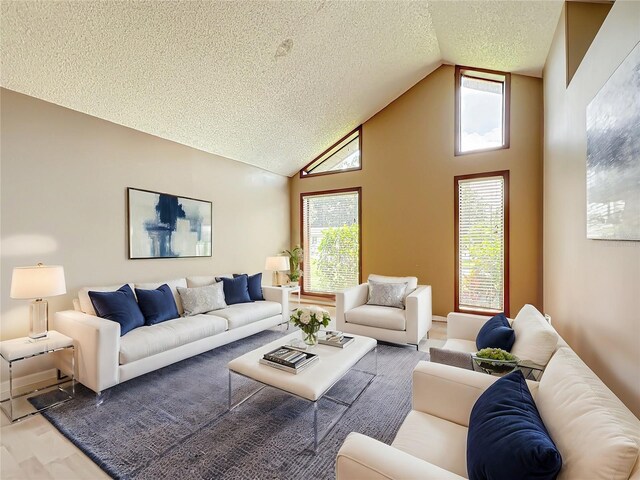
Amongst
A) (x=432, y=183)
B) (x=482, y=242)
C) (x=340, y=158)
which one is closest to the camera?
(x=482, y=242)

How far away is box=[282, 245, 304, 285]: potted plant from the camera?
5.93 metres

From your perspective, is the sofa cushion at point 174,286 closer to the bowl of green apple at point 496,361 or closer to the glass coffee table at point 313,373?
the glass coffee table at point 313,373

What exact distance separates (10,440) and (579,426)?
324 cm

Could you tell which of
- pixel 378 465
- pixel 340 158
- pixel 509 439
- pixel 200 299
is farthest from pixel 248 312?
pixel 340 158

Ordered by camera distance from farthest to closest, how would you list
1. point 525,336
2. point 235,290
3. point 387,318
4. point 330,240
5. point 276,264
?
point 330,240 → point 276,264 → point 235,290 → point 387,318 → point 525,336

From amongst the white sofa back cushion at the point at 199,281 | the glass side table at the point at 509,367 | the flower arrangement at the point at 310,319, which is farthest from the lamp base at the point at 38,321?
the glass side table at the point at 509,367

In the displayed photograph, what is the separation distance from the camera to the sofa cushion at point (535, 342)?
1.80 m

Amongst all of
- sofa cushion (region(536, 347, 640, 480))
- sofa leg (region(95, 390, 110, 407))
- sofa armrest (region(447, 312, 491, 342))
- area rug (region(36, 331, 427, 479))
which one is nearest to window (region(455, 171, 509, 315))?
sofa armrest (region(447, 312, 491, 342))

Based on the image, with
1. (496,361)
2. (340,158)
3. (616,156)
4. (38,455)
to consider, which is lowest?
(38,455)

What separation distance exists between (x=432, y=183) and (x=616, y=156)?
134 inches

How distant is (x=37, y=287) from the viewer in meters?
2.52

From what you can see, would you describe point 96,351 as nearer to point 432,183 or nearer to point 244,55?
point 244,55

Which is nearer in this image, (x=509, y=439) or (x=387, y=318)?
(x=509, y=439)

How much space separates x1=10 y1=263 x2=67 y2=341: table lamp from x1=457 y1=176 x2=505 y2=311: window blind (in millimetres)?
4999
